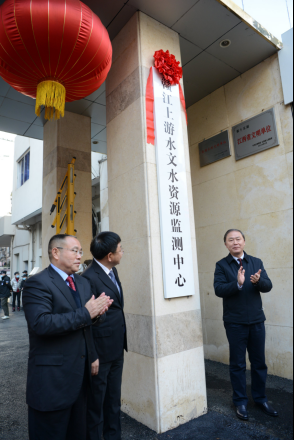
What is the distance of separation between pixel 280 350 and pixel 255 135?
8.99ft

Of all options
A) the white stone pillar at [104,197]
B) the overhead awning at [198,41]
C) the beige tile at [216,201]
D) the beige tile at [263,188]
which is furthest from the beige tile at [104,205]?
the beige tile at [263,188]

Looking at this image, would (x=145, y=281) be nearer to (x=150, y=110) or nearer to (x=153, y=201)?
(x=153, y=201)

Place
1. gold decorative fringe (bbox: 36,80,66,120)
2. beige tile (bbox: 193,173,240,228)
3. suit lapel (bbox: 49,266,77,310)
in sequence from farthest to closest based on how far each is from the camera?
1. beige tile (bbox: 193,173,240,228)
2. gold decorative fringe (bbox: 36,80,66,120)
3. suit lapel (bbox: 49,266,77,310)

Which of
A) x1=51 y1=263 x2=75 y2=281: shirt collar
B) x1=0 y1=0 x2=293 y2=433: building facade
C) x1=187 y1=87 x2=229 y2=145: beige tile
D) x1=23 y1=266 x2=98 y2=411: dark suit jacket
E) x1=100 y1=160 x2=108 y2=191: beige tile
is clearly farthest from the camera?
x1=100 y1=160 x2=108 y2=191: beige tile

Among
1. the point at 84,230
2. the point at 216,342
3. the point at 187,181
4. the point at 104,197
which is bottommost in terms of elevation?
the point at 216,342

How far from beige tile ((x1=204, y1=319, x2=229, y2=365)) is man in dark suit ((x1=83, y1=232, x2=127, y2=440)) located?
91.4 inches

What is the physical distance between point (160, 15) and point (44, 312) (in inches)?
128

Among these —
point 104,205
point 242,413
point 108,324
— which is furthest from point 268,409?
point 104,205

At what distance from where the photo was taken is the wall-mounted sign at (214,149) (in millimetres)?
4504

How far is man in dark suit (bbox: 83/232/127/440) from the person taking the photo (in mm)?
2186

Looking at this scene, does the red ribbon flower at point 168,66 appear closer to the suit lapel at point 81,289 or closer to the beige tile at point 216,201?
the beige tile at point 216,201

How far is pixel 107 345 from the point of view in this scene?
7.46 feet

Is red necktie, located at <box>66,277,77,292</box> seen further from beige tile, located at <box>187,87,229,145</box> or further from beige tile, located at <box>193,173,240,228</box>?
beige tile, located at <box>187,87,229,145</box>

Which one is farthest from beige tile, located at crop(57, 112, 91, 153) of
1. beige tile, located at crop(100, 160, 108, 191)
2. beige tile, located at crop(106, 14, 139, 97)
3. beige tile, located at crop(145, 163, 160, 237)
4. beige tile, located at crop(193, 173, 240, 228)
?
beige tile, located at crop(100, 160, 108, 191)
